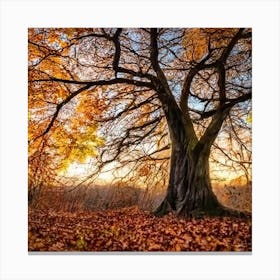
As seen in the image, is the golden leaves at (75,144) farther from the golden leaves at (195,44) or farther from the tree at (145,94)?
the golden leaves at (195,44)

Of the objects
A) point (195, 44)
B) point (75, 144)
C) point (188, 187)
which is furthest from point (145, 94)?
point (188, 187)

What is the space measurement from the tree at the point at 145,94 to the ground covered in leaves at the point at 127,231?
0.71 ft

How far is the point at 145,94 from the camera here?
327 centimetres

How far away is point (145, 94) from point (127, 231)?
1.11m

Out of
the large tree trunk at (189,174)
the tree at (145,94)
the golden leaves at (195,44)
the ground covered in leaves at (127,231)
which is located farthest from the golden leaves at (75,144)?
the golden leaves at (195,44)

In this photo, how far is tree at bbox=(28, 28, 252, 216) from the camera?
10.6ft

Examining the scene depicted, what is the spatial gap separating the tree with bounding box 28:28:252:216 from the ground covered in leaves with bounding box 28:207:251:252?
0.22 meters

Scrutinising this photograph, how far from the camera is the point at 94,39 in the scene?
128 inches

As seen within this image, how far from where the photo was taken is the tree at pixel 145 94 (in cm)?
324

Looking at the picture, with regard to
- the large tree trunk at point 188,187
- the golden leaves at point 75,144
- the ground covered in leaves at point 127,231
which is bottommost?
the ground covered in leaves at point 127,231

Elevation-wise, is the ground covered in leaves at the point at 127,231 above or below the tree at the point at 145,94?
below

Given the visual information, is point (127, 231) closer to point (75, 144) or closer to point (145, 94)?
point (75, 144)
